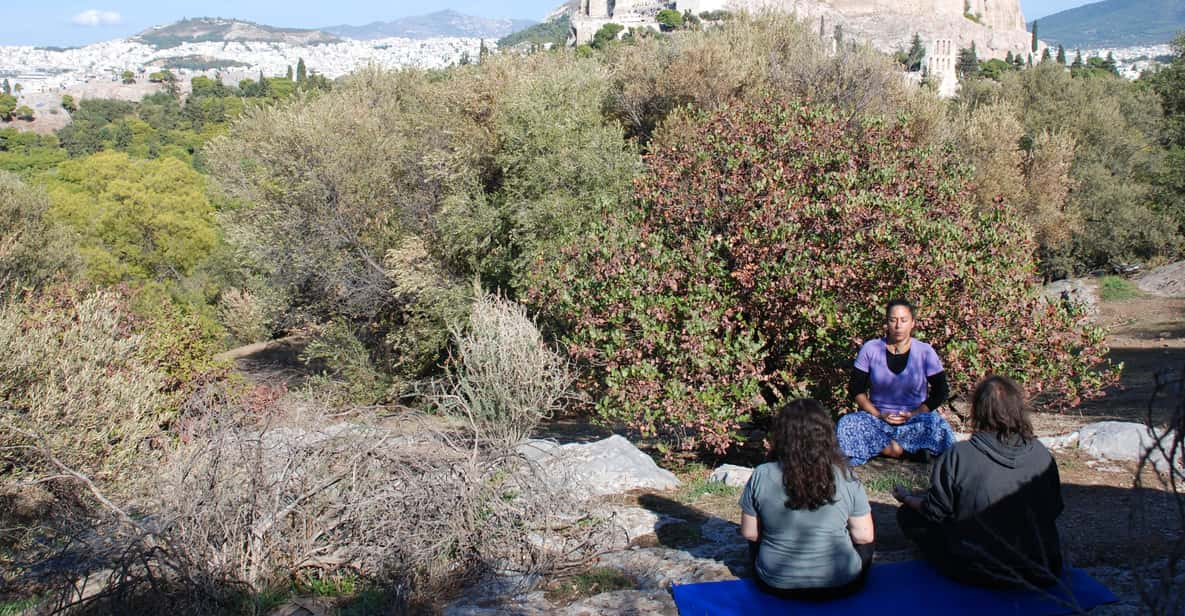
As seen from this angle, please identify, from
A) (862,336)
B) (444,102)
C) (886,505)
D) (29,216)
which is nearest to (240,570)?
(886,505)

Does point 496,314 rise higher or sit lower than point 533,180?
lower

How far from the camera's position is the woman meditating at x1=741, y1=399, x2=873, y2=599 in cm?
402

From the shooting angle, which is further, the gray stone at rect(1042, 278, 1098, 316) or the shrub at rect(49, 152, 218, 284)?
the shrub at rect(49, 152, 218, 284)

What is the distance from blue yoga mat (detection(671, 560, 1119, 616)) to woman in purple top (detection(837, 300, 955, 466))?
1.86m

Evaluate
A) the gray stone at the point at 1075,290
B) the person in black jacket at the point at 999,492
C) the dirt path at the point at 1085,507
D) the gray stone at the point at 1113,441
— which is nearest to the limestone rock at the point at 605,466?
the dirt path at the point at 1085,507

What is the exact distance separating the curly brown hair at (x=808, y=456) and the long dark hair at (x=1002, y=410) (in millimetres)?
753

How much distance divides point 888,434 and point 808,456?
8.75 feet

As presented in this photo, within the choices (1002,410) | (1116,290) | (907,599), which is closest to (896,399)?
(1002,410)

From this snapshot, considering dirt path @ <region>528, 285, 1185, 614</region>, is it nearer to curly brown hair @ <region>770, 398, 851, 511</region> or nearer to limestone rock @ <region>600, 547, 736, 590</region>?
limestone rock @ <region>600, 547, 736, 590</region>

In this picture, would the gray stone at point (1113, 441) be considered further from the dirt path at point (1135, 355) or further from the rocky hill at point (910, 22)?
the rocky hill at point (910, 22)

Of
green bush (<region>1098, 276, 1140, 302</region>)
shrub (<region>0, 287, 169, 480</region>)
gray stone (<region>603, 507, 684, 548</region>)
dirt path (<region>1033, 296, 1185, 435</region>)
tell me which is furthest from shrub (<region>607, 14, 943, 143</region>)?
gray stone (<region>603, 507, 684, 548</region>)

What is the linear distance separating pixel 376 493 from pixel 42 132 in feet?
329

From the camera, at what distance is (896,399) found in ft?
20.8

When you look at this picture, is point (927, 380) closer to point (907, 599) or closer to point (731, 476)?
point (731, 476)
